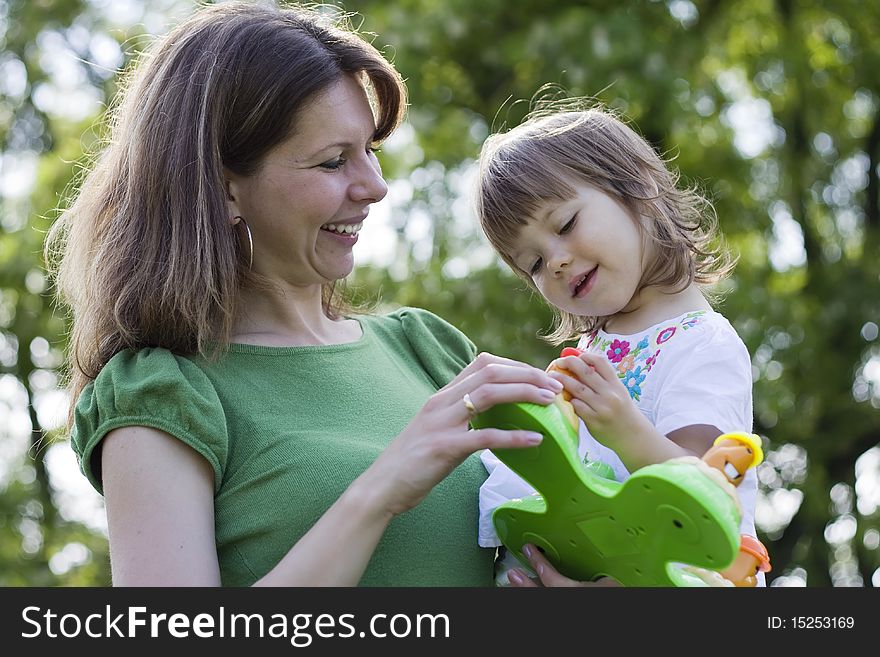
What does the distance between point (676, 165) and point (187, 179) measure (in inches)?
209

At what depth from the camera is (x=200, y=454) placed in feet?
7.18

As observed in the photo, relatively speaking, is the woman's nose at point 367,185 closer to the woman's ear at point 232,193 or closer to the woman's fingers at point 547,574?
the woman's ear at point 232,193

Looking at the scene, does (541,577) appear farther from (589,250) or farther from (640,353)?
(589,250)

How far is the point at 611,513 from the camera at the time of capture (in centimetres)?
197

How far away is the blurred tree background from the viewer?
22.4 ft

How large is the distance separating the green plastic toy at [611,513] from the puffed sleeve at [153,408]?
513mm

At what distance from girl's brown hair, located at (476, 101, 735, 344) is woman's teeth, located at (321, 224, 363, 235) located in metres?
0.29

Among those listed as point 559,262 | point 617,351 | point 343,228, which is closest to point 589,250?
point 559,262

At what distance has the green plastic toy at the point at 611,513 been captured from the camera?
1.79m

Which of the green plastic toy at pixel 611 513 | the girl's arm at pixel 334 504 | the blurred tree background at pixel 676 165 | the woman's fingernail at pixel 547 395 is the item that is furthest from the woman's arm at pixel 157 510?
the blurred tree background at pixel 676 165

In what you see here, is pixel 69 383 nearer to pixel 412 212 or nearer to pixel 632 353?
pixel 632 353

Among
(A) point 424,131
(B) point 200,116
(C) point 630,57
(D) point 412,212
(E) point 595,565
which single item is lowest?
(D) point 412,212

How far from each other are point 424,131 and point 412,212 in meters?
0.74

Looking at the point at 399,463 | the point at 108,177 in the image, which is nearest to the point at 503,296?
the point at 108,177
